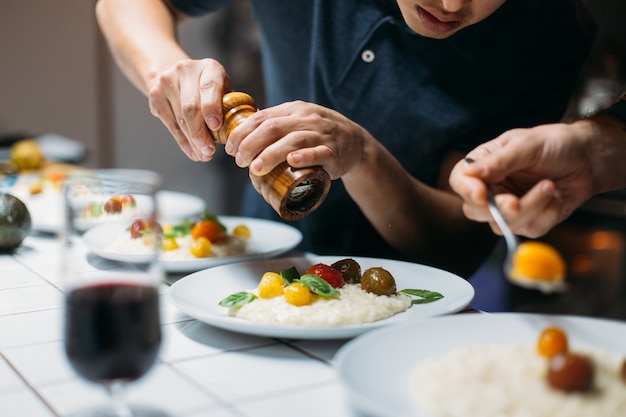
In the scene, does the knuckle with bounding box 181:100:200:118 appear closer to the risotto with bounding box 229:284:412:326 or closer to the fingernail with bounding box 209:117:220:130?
the fingernail with bounding box 209:117:220:130

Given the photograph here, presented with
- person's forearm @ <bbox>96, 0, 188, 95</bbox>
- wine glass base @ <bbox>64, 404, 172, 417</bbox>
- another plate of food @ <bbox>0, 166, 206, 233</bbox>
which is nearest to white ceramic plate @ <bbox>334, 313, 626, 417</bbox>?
wine glass base @ <bbox>64, 404, 172, 417</bbox>

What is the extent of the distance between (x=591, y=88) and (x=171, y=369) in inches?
95.0

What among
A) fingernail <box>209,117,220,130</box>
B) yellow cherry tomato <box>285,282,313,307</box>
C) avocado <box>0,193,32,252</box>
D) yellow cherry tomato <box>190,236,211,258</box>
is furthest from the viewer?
avocado <box>0,193,32,252</box>

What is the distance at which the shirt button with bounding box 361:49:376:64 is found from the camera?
1.87m

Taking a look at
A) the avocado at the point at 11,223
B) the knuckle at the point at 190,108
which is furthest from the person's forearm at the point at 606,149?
the avocado at the point at 11,223

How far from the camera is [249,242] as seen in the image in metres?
1.71

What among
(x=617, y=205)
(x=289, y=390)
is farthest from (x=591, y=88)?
(x=289, y=390)

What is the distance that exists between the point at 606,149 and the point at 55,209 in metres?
1.52

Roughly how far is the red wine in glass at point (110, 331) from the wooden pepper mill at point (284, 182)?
478 millimetres

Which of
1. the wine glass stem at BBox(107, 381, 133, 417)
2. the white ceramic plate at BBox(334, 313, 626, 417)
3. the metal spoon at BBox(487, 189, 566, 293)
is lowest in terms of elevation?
the wine glass stem at BBox(107, 381, 133, 417)

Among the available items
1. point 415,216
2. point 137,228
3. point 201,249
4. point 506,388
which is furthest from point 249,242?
point 506,388

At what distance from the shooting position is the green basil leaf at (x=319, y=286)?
1168 mm

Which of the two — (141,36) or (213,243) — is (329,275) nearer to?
(213,243)

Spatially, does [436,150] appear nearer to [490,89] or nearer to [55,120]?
[490,89]
